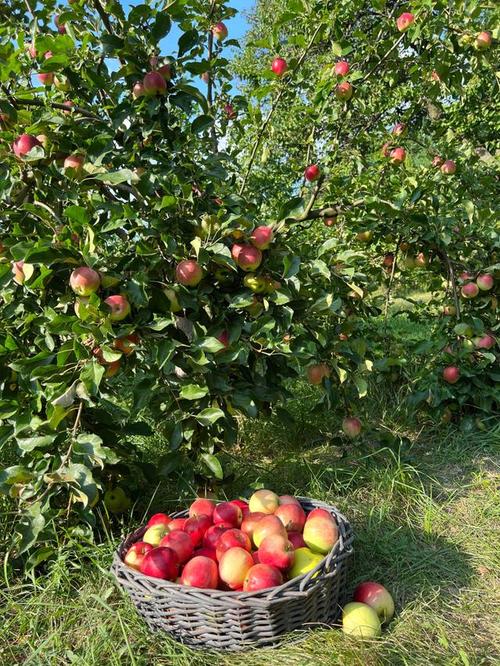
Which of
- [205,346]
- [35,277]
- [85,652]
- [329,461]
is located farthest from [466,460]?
[35,277]

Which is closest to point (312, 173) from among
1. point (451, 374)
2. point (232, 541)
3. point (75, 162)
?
point (451, 374)

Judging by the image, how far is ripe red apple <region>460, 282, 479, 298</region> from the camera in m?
2.56

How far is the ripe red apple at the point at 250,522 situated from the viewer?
1509 millimetres

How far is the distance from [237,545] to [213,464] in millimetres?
372

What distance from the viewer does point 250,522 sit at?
1524 mm

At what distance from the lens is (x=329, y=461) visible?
98.4 inches

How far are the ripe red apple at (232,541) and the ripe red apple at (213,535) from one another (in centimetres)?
3

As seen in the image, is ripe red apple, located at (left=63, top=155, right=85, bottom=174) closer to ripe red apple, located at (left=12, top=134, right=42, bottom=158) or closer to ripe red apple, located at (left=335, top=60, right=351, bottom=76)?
ripe red apple, located at (left=12, top=134, right=42, bottom=158)

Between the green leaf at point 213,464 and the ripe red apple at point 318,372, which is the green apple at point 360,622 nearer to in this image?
the green leaf at point 213,464

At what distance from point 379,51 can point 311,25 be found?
33 centimetres

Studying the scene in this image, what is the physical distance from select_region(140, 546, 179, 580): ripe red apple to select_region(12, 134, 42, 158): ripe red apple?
114cm

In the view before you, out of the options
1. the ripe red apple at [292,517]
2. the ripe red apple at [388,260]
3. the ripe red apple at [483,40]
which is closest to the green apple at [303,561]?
the ripe red apple at [292,517]

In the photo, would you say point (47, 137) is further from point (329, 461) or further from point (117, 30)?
point (329, 461)

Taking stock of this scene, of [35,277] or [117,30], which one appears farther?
[117,30]
